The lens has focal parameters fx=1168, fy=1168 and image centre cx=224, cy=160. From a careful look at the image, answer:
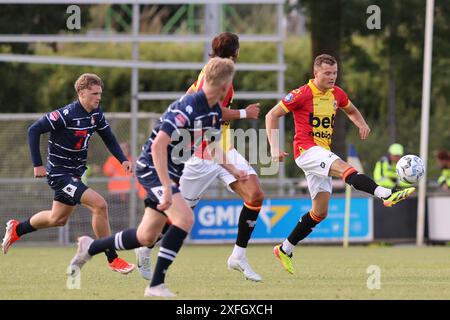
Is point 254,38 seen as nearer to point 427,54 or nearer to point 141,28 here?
point 427,54

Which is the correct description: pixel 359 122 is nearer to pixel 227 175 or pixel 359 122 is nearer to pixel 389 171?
pixel 227 175

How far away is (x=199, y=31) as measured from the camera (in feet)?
124

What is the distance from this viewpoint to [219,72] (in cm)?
870

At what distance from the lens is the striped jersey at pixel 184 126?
870 centimetres

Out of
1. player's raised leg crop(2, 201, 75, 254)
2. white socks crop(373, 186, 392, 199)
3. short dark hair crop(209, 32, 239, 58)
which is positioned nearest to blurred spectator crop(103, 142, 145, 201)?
player's raised leg crop(2, 201, 75, 254)

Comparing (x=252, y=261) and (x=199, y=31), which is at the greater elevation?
(x=199, y=31)

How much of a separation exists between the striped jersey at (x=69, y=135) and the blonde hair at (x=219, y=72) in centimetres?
282

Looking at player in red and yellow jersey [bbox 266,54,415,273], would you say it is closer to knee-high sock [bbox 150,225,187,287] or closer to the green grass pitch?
the green grass pitch

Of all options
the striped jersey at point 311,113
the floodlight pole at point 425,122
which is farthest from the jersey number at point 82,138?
the floodlight pole at point 425,122

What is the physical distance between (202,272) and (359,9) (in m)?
13.0

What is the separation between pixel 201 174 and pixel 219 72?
7.60 feet

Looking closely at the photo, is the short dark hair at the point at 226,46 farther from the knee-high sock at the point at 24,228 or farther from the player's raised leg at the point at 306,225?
the knee-high sock at the point at 24,228

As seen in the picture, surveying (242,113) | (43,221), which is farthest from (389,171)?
(242,113)
